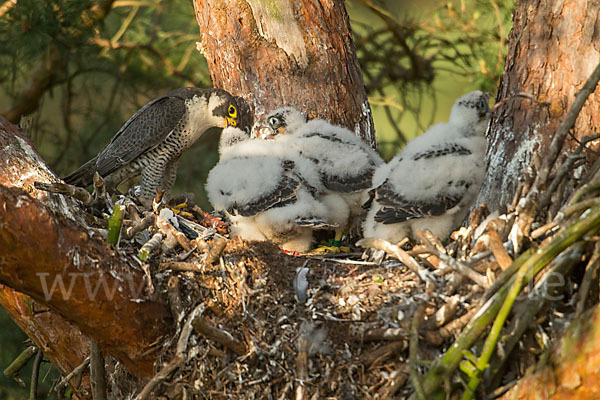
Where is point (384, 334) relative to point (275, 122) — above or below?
below

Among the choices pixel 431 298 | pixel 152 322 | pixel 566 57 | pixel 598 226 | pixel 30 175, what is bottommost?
pixel 152 322

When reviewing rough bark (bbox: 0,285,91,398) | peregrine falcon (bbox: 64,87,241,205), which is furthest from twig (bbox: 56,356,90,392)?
peregrine falcon (bbox: 64,87,241,205)

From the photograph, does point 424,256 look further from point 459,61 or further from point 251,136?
point 459,61

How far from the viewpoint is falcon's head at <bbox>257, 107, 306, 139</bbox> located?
4.04 m

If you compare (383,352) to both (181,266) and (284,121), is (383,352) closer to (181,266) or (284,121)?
(181,266)

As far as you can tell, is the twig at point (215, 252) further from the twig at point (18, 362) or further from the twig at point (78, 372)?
the twig at point (18, 362)

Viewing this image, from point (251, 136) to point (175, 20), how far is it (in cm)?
260

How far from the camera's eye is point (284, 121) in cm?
404

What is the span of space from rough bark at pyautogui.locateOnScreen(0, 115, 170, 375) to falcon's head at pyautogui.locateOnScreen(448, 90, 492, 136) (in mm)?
1828

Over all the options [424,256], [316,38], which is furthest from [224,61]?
[424,256]

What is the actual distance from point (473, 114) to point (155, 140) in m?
2.18

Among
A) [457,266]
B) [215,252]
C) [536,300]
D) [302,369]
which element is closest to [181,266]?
[215,252]

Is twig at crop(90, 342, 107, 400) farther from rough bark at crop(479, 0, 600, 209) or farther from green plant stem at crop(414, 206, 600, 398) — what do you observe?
rough bark at crop(479, 0, 600, 209)

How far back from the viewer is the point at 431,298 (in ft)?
8.37
